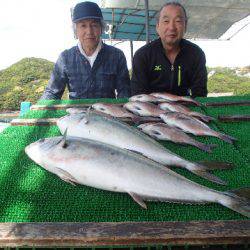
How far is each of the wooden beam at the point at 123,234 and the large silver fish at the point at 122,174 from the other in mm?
214

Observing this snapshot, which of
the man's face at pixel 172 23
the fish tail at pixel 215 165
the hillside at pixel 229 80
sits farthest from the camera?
the hillside at pixel 229 80

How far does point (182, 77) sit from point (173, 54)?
0.39 meters

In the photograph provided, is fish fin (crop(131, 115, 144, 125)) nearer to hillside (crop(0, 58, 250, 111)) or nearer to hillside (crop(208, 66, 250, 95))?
hillside (crop(0, 58, 250, 111))

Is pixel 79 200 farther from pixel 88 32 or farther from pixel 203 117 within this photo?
pixel 88 32

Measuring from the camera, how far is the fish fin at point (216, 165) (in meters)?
2.49

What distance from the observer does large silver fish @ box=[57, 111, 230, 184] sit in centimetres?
263

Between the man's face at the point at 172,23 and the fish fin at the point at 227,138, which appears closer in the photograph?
the fish fin at the point at 227,138

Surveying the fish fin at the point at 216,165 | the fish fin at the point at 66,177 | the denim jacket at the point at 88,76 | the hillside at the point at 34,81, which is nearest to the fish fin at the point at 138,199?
the fish fin at the point at 66,177

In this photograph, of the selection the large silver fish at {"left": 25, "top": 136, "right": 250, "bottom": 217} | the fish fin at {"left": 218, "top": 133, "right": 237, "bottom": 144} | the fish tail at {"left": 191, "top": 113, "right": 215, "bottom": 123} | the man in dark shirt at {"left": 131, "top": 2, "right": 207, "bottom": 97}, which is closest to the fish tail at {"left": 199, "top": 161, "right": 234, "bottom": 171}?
the large silver fish at {"left": 25, "top": 136, "right": 250, "bottom": 217}

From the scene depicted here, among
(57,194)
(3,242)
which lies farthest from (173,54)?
(3,242)

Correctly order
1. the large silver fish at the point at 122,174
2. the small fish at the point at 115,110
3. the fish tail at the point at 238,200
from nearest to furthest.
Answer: the fish tail at the point at 238,200 → the large silver fish at the point at 122,174 → the small fish at the point at 115,110

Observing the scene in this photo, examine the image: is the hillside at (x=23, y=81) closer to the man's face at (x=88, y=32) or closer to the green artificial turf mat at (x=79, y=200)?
the man's face at (x=88, y=32)

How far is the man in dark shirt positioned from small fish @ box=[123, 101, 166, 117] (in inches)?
58.6

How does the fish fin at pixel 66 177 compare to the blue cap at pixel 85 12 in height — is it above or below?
below
